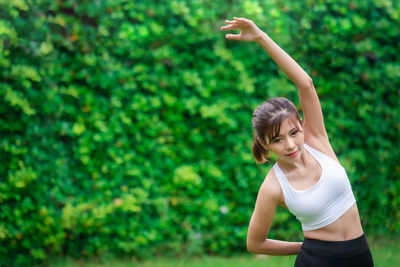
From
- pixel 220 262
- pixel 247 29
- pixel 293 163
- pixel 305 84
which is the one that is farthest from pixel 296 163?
pixel 220 262

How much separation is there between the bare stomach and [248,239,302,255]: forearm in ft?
0.73

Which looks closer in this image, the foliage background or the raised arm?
the raised arm

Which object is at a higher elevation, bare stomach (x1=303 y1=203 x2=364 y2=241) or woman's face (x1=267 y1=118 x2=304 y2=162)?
woman's face (x1=267 y1=118 x2=304 y2=162)

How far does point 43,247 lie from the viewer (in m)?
4.45

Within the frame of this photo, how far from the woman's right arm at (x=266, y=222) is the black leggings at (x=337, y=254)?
0.63 ft

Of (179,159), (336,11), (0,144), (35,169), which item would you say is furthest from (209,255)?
(336,11)

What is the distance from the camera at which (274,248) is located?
245cm

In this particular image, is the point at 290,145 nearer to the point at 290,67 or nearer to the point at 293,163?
the point at 293,163

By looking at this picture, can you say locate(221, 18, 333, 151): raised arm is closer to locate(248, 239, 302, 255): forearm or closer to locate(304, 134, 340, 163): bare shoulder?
locate(304, 134, 340, 163): bare shoulder

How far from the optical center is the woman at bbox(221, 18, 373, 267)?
2.22m

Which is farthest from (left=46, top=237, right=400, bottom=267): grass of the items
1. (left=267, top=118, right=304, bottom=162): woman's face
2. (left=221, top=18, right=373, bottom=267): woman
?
(left=267, top=118, right=304, bottom=162): woman's face

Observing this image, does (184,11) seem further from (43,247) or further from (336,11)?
(43,247)

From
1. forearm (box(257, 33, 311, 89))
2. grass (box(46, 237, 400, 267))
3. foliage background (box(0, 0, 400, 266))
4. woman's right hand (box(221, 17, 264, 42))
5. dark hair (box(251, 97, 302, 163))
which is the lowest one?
grass (box(46, 237, 400, 267))

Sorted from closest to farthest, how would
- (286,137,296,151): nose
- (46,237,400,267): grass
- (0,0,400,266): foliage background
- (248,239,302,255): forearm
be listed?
1. (286,137,296,151): nose
2. (248,239,302,255): forearm
3. (0,0,400,266): foliage background
4. (46,237,400,267): grass
